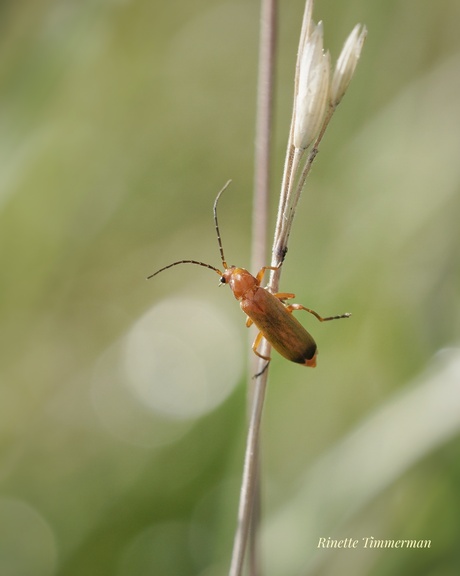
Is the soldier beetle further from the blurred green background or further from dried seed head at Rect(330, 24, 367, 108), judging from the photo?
dried seed head at Rect(330, 24, 367, 108)

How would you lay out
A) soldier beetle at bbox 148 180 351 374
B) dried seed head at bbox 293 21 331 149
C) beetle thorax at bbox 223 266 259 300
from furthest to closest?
1. beetle thorax at bbox 223 266 259 300
2. soldier beetle at bbox 148 180 351 374
3. dried seed head at bbox 293 21 331 149

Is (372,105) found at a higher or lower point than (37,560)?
higher

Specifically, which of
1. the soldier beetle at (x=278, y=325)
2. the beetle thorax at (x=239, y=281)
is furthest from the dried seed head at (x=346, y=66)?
the beetle thorax at (x=239, y=281)

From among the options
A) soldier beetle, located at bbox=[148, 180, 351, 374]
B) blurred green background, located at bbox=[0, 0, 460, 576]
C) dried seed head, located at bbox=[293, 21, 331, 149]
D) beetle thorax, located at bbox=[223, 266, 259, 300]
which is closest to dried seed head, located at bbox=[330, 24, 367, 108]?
dried seed head, located at bbox=[293, 21, 331, 149]

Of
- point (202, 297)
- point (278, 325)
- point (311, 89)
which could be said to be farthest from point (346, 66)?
point (202, 297)

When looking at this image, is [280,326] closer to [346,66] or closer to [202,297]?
[346,66]

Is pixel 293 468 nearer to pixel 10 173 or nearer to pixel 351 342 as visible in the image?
pixel 351 342

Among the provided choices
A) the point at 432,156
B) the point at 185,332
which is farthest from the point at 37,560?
the point at 432,156
